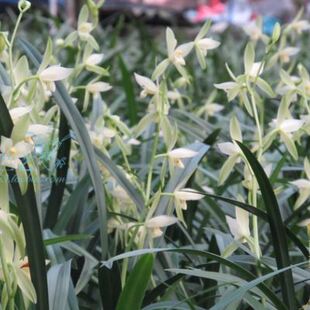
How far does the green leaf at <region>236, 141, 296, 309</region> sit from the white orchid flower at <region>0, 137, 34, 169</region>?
31cm

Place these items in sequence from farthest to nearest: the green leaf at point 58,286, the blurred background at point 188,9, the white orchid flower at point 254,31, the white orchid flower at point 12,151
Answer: the blurred background at point 188,9 < the white orchid flower at point 254,31 < the green leaf at point 58,286 < the white orchid flower at point 12,151

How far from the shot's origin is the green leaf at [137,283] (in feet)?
2.94

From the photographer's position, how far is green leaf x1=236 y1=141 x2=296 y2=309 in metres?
0.96

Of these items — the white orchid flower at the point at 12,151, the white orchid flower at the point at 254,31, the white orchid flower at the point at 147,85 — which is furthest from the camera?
the white orchid flower at the point at 254,31

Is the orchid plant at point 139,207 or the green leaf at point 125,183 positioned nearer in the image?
the orchid plant at point 139,207

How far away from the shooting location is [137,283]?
2.95 feet

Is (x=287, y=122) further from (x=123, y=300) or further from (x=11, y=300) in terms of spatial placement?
(x=11, y=300)

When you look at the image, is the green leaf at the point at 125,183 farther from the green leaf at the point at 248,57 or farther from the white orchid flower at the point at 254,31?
the white orchid flower at the point at 254,31

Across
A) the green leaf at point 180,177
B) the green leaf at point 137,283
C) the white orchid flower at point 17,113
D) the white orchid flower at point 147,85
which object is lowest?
the green leaf at point 137,283

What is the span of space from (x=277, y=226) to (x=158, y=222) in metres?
0.17

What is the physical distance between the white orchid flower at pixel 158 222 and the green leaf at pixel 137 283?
0.43ft

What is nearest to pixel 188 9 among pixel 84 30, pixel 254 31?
pixel 254 31

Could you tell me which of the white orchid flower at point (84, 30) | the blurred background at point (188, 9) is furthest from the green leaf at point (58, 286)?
the blurred background at point (188, 9)

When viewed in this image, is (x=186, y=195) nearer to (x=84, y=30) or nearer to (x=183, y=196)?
(x=183, y=196)
